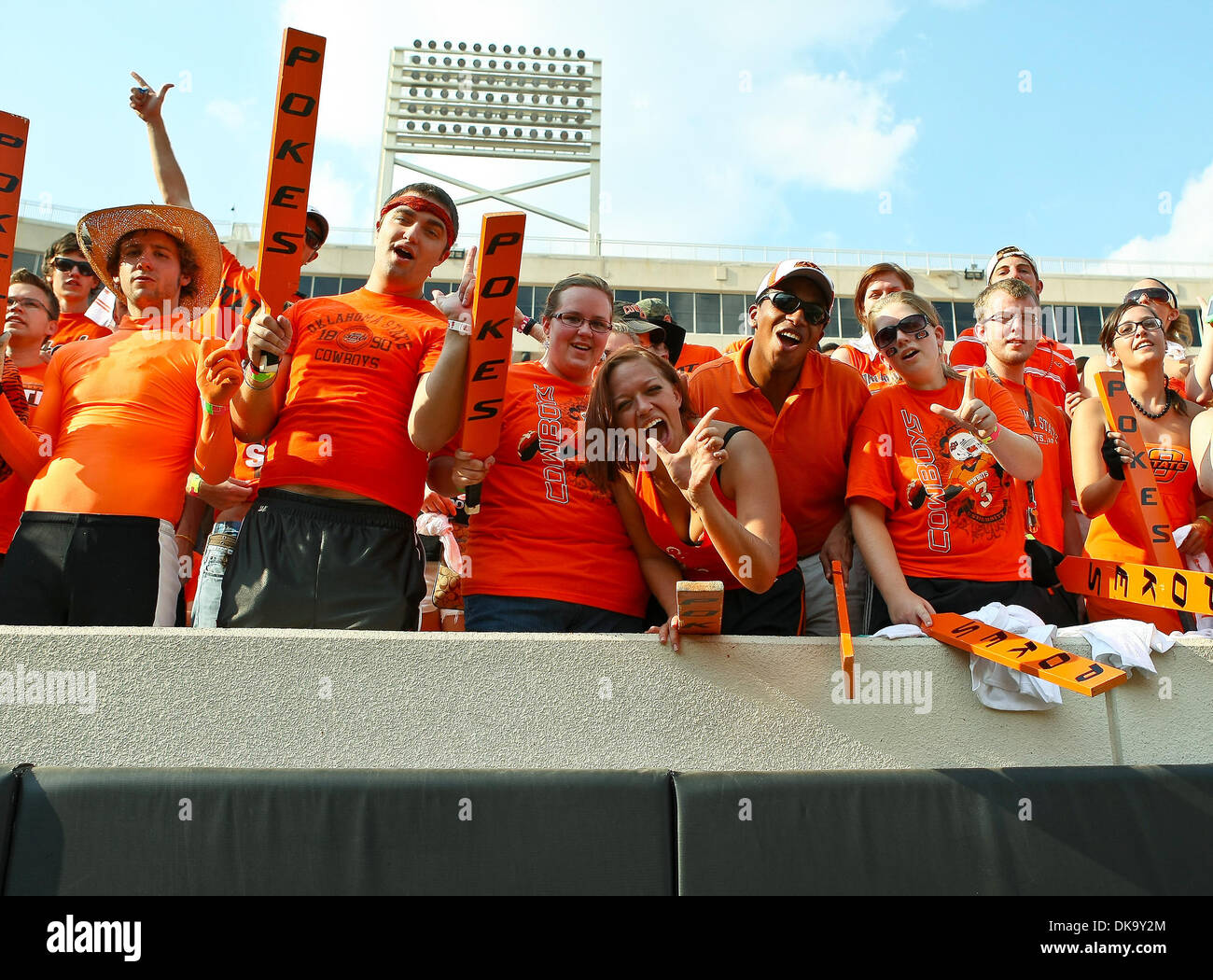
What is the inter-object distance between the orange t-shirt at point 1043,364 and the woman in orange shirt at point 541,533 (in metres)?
2.21

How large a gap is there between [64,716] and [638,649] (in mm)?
1642

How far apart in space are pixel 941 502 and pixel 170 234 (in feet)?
10.1

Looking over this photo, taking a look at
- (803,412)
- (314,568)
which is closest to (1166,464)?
(803,412)

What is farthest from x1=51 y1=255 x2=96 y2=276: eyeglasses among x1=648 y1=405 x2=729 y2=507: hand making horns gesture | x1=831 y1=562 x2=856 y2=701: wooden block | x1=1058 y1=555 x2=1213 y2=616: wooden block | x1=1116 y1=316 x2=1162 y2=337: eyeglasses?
x1=1116 y1=316 x2=1162 y2=337: eyeglasses

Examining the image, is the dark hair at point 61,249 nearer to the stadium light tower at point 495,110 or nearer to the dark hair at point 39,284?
the dark hair at point 39,284

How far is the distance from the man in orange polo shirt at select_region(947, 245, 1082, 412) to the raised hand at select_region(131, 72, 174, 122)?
12.1 ft

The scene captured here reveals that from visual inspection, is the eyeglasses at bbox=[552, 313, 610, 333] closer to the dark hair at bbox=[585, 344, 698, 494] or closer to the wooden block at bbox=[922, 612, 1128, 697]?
the dark hair at bbox=[585, 344, 698, 494]

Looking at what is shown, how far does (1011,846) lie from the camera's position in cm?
275

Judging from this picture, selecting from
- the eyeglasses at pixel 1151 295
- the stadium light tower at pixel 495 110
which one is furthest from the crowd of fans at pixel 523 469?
the stadium light tower at pixel 495 110

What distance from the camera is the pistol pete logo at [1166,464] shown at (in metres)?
4.17

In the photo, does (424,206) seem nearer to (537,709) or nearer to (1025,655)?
(537,709)

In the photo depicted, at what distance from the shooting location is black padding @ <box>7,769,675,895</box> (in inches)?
102

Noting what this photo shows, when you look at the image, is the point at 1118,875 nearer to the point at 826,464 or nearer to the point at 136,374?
the point at 826,464

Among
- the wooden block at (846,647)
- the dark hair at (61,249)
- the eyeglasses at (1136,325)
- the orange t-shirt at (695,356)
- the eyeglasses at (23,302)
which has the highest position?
the dark hair at (61,249)
